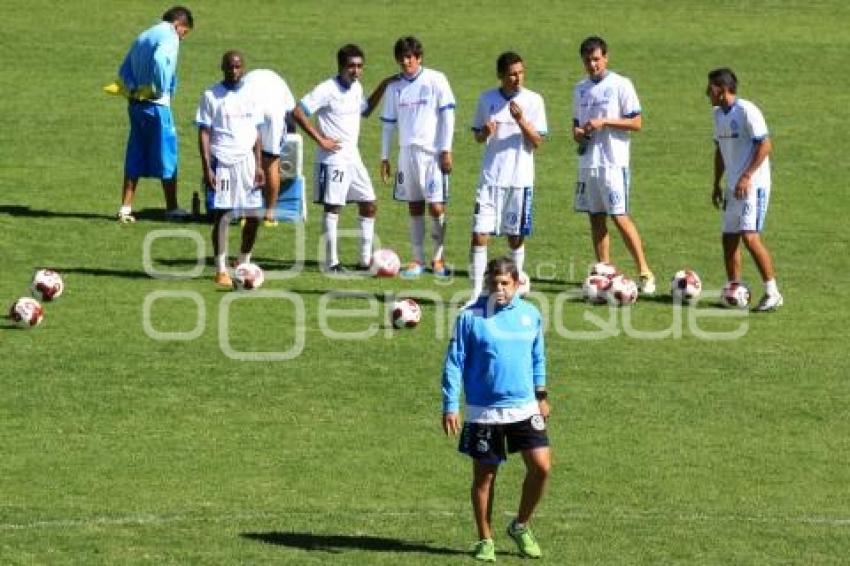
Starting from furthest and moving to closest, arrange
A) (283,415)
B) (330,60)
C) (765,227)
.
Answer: (330,60) → (765,227) → (283,415)

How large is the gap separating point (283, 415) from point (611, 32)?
20536 mm

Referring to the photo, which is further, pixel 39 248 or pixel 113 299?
pixel 39 248

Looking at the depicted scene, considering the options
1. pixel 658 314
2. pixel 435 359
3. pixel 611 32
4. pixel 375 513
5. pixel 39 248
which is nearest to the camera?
pixel 375 513

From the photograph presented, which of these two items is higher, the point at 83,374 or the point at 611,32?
the point at 611,32

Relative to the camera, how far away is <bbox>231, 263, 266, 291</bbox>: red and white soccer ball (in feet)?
78.7

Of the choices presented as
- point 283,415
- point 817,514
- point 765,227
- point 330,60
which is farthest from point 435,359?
point 330,60

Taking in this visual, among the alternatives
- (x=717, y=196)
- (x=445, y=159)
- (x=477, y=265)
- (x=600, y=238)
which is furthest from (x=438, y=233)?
(x=717, y=196)

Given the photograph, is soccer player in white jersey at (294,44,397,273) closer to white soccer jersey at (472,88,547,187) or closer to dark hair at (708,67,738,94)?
white soccer jersey at (472,88,547,187)

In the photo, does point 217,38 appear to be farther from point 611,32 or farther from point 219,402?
point 219,402

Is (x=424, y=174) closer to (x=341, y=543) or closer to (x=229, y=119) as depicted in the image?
(x=229, y=119)

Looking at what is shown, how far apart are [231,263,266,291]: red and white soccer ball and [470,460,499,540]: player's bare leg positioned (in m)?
8.78

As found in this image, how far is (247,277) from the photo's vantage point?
24.0 m

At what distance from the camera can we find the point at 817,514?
17109 millimetres

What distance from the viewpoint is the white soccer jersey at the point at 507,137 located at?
2325cm
